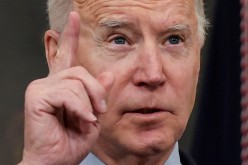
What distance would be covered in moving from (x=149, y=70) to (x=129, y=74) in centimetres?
7

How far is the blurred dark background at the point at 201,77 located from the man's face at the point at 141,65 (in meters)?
0.99

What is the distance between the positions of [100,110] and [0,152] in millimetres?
1877

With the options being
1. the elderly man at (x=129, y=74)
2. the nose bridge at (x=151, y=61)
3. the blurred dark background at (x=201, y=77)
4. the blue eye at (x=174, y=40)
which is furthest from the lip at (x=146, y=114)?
the blurred dark background at (x=201, y=77)

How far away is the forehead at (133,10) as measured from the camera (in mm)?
2721

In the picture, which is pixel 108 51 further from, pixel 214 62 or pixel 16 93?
pixel 16 93

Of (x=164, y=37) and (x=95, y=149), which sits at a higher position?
(x=164, y=37)

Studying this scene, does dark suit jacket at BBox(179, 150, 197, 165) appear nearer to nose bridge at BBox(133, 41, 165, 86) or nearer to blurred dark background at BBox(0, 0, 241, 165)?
nose bridge at BBox(133, 41, 165, 86)

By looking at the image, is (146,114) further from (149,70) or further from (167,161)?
(167,161)

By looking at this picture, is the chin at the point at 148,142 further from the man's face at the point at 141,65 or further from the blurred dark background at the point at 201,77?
the blurred dark background at the point at 201,77

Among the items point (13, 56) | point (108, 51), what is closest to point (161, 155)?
point (108, 51)

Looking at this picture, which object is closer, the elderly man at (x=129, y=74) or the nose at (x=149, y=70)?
the elderly man at (x=129, y=74)

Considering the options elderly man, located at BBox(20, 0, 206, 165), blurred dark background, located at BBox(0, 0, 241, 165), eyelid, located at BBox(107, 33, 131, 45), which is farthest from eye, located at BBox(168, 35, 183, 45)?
blurred dark background, located at BBox(0, 0, 241, 165)

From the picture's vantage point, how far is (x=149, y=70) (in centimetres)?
263

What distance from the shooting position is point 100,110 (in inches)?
93.4
